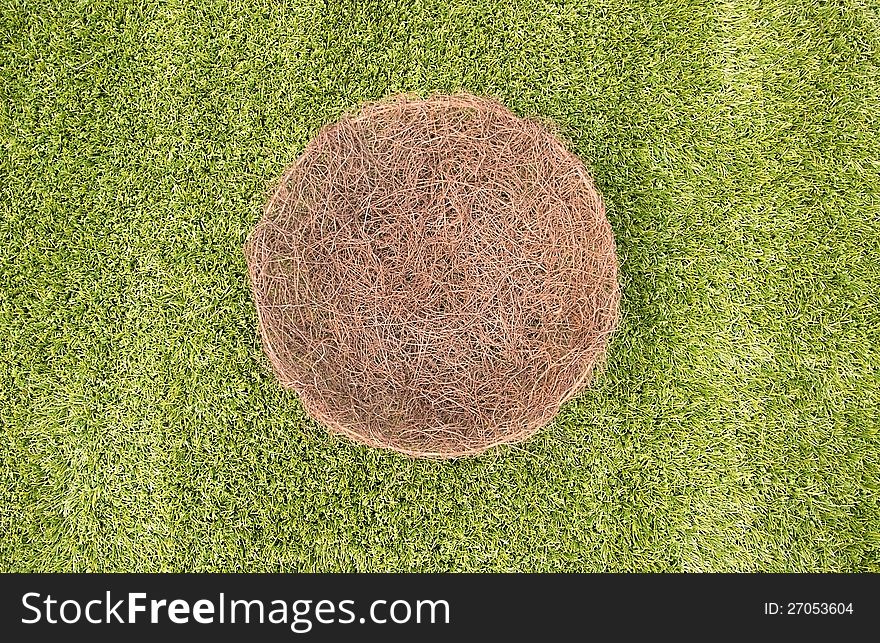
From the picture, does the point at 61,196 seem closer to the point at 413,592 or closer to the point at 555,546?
the point at 413,592

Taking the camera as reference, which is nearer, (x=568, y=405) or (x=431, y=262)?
(x=431, y=262)

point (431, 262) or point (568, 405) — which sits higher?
point (431, 262)

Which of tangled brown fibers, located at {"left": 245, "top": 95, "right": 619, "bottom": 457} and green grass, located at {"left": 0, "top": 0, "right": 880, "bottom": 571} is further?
green grass, located at {"left": 0, "top": 0, "right": 880, "bottom": 571}

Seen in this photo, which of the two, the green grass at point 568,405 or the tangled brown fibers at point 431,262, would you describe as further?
the green grass at point 568,405
